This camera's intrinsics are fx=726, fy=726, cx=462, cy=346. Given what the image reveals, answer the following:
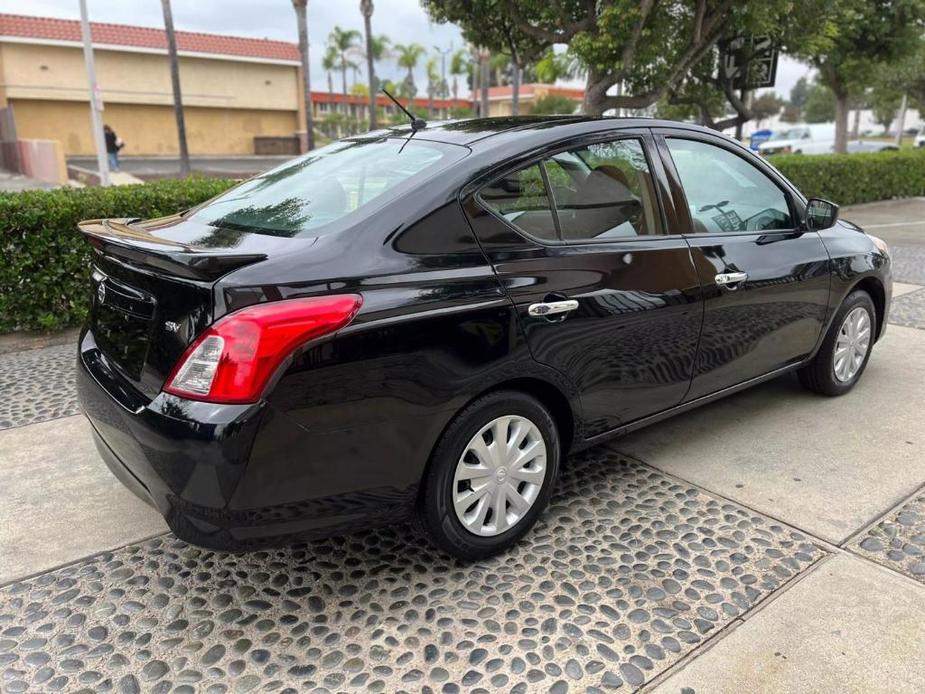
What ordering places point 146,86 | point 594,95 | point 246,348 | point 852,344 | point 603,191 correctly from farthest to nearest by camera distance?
point 146,86 → point 594,95 → point 852,344 → point 603,191 → point 246,348

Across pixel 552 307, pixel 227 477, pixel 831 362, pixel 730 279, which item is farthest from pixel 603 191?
pixel 831 362

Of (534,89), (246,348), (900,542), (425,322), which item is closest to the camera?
(246,348)

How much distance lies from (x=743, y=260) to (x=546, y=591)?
1.94m

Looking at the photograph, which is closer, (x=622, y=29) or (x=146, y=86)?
(x=622, y=29)

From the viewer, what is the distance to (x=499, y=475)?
2.74 meters

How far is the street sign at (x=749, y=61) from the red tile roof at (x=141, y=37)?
30719 mm

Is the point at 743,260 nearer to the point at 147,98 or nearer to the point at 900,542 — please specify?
the point at 900,542

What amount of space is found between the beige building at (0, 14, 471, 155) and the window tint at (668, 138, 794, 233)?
3626 centimetres

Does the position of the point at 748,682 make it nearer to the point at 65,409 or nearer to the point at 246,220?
A: the point at 246,220

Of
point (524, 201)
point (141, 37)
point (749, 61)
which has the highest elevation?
point (141, 37)

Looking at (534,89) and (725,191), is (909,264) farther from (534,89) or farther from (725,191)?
(534,89)

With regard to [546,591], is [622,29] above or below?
above

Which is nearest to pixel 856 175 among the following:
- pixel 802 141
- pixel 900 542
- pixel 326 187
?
pixel 900 542

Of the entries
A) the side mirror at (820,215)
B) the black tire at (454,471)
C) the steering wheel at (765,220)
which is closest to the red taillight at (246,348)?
the black tire at (454,471)
